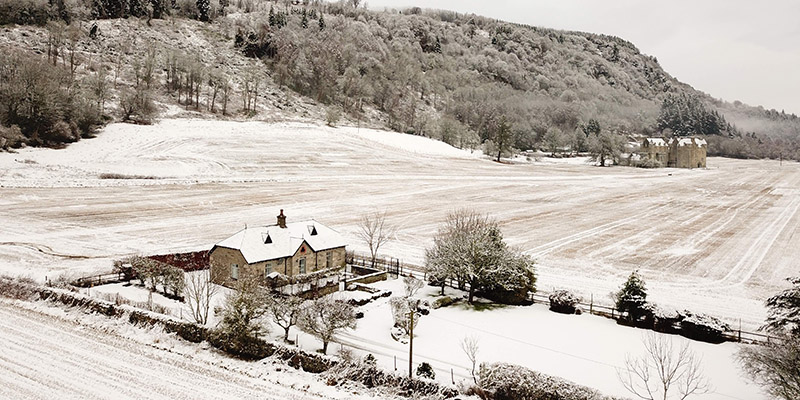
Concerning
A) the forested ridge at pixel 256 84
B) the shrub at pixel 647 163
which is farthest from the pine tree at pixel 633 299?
the shrub at pixel 647 163

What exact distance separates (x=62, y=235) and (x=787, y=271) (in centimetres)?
5805

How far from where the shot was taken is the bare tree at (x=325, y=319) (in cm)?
2400

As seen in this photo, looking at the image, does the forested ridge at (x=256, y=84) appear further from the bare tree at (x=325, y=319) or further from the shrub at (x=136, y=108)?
the bare tree at (x=325, y=319)

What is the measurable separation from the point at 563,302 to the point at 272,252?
1791 centimetres

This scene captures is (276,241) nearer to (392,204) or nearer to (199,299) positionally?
(199,299)

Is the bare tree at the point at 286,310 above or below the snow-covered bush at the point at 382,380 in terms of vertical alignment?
above

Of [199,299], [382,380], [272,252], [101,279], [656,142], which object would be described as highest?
[656,142]

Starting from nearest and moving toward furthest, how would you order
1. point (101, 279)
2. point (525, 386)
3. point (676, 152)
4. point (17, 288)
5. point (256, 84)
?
point (525, 386)
point (17, 288)
point (101, 279)
point (256, 84)
point (676, 152)

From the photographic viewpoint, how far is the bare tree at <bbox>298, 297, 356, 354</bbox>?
24.0 meters

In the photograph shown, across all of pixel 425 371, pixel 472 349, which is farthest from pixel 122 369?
pixel 472 349

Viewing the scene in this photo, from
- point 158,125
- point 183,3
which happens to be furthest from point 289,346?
point 183,3

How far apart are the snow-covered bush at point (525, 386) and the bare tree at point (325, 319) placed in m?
7.19

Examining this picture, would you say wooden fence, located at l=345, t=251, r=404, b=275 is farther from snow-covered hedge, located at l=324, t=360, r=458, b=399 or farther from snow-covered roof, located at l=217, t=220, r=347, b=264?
snow-covered hedge, located at l=324, t=360, r=458, b=399

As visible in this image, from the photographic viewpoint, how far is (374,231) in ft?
141
